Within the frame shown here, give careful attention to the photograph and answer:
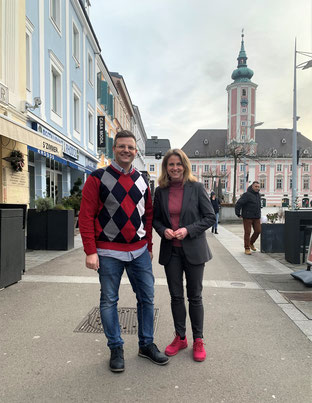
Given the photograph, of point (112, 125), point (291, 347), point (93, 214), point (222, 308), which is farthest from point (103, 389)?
point (112, 125)

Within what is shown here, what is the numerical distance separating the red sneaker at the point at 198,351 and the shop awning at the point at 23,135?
553 cm

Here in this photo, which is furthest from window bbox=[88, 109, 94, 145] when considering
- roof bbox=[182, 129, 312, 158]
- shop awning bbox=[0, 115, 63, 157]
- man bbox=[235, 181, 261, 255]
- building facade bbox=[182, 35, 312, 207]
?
roof bbox=[182, 129, 312, 158]

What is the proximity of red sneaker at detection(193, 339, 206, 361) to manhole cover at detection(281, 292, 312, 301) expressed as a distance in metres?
2.21

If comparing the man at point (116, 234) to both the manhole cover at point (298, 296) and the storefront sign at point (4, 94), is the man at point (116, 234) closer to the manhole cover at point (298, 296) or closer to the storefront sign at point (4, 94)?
the manhole cover at point (298, 296)

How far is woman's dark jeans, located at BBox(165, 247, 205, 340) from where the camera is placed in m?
2.87

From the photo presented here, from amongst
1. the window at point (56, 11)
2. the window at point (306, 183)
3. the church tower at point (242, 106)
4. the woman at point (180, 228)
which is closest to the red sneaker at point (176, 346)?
the woman at point (180, 228)

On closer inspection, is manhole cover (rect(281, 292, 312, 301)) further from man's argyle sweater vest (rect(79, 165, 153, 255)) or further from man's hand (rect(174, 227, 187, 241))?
man's argyle sweater vest (rect(79, 165, 153, 255))

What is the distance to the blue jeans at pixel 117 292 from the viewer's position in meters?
2.62

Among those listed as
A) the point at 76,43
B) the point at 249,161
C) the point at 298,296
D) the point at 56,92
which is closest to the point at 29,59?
the point at 56,92

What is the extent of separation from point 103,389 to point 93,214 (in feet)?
4.22

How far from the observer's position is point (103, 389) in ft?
7.66

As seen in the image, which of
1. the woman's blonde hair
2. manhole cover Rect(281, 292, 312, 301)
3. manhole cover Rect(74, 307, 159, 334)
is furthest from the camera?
manhole cover Rect(281, 292, 312, 301)

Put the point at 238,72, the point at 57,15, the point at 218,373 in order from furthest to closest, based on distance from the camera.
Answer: the point at 238,72 < the point at 57,15 < the point at 218,373

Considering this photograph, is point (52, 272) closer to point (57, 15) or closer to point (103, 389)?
point (103, 389)
